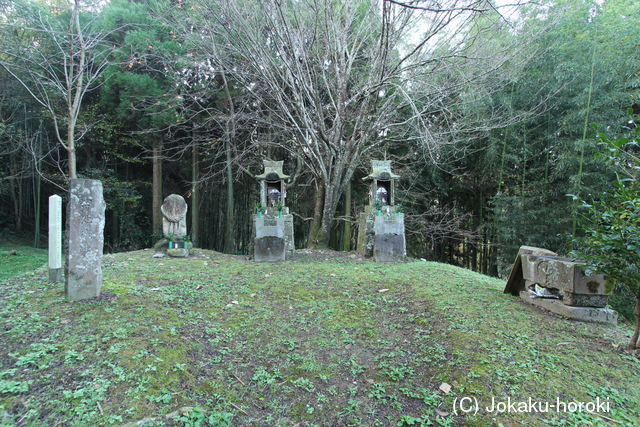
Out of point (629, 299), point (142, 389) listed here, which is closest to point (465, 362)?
point (142, 389)

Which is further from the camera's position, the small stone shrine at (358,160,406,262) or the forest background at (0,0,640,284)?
the small stone shrine at (358,160,406,262)

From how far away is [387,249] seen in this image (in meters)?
6.73

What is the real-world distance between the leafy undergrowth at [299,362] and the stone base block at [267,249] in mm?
2778

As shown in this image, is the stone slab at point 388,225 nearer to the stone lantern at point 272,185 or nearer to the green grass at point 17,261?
the stone lantern at point 272,185

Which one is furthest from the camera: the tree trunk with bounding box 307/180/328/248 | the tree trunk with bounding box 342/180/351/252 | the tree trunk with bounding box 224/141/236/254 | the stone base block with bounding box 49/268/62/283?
the tree trunk with bounding box 342/180/351/252

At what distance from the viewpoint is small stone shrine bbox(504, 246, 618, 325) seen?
288 centimetres

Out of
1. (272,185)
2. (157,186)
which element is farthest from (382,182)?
(157,186)

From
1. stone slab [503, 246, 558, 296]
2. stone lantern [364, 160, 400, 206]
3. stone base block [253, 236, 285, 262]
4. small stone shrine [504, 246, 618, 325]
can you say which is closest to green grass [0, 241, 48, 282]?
stone base block [253, 236, 285, 262]

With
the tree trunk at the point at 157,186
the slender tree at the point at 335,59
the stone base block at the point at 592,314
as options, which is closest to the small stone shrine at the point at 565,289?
the stone base block at the point at 592,314

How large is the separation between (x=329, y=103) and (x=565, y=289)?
24.1 feet

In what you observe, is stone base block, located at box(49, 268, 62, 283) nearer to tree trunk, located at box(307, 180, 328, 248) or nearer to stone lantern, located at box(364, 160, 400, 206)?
tree trunk, located at box(307, 180, 328, 248)

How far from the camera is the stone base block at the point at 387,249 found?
22.0 ft

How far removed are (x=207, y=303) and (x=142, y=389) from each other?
1.57 meters

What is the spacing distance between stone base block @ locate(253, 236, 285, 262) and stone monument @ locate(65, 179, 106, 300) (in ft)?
11.3
